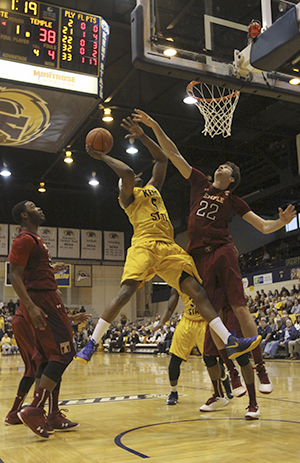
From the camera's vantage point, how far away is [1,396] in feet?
20.7

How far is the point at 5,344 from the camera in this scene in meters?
21.9

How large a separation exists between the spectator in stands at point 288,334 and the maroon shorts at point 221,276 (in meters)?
9.20

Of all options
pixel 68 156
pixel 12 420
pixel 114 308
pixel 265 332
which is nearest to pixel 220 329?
pixel 114 308

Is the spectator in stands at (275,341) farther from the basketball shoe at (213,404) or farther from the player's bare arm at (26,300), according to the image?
the player's bare arm at (26,300)

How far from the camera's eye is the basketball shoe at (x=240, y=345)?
3570mm

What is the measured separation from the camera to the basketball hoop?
26.6 ft

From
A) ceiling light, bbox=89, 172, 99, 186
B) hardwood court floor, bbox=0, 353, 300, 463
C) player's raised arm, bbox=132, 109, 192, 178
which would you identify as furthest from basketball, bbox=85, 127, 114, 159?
ceiling light, bbox=89, 172, 99, 186

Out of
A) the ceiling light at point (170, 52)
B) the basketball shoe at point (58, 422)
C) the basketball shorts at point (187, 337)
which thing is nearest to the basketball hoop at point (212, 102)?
the ceiling light at point (170, 52)

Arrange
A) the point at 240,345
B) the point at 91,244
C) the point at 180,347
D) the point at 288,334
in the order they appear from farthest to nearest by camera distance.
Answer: the point at 91,244 < the point at 288,334 < the point at 180,347 < the point at 240,345

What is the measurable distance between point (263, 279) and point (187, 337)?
1560 cm

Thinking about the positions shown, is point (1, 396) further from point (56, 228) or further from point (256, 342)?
point (56, 228)

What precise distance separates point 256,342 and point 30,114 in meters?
6.41

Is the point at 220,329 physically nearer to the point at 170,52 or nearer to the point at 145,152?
the point at 170,52

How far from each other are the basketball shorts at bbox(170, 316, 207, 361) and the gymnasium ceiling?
12.3 feet
